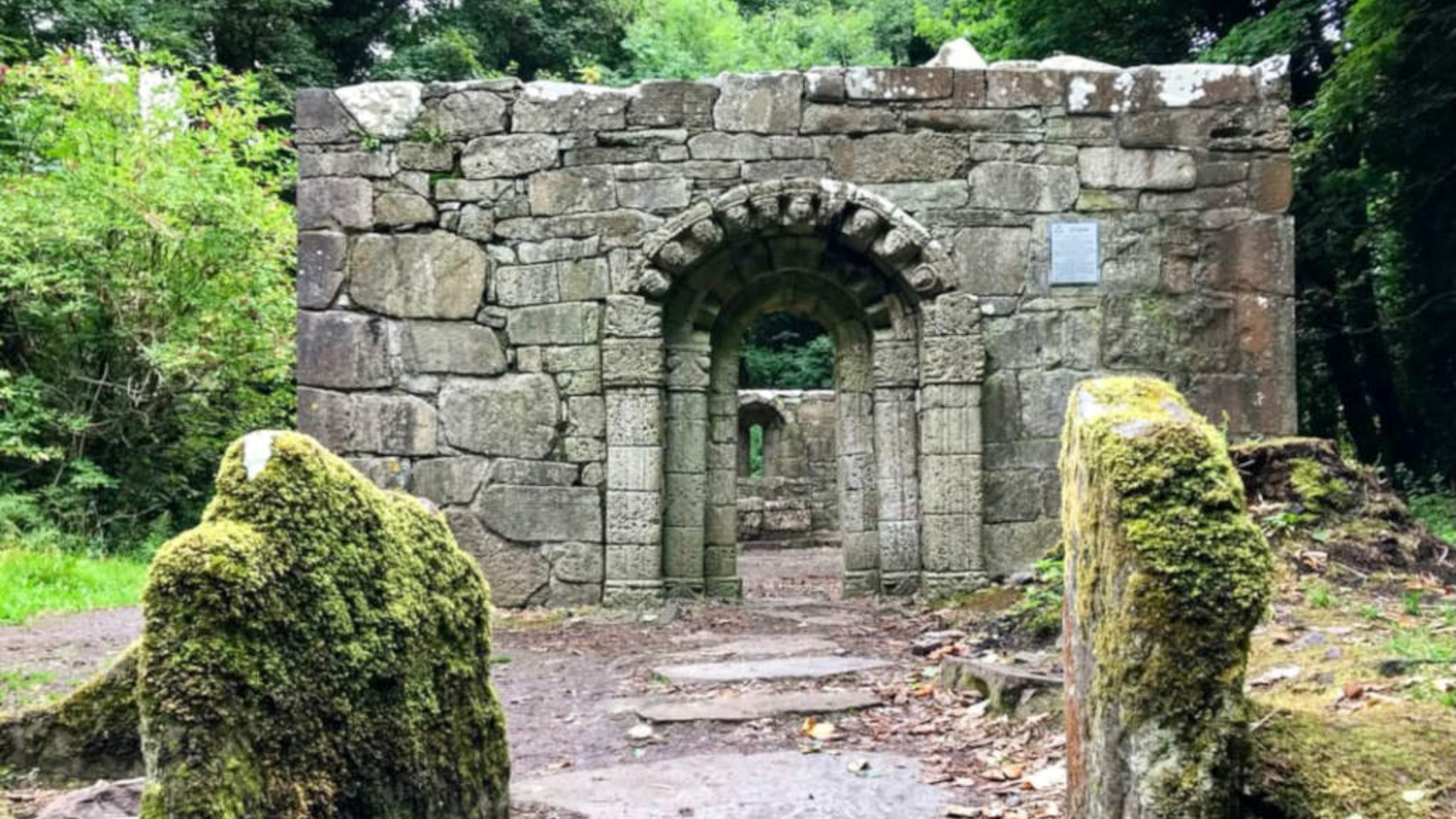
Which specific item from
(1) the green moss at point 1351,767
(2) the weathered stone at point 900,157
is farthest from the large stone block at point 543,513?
(1) the green moss at point 1351,767

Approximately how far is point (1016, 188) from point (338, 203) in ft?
14.2

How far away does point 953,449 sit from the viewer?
7.05 meters

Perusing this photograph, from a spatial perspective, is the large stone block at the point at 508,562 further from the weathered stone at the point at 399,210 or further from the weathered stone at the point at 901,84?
the weathered stone at the point at 901,84

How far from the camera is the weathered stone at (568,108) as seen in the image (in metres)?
7.20

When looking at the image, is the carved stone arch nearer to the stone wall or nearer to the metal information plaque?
the metal information plaque

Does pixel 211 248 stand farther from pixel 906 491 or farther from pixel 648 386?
pixel 906 491

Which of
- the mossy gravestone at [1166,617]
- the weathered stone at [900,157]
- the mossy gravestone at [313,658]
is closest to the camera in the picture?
the mossy gravestone at [313,658]

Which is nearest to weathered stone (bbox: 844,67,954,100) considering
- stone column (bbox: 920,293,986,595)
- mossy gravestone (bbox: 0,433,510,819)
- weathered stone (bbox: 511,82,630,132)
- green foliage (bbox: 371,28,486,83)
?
stone column (bbox: 920,293,986,595)

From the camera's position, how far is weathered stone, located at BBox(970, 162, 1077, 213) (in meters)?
7.19

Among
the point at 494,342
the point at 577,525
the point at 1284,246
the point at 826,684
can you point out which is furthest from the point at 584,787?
the point at 1284,246

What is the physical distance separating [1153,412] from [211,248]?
1143 cm

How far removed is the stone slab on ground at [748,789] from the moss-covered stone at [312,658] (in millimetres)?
584

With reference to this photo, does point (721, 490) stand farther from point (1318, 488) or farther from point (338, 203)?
point (1318, 488)

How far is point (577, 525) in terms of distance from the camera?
23.5 ft
